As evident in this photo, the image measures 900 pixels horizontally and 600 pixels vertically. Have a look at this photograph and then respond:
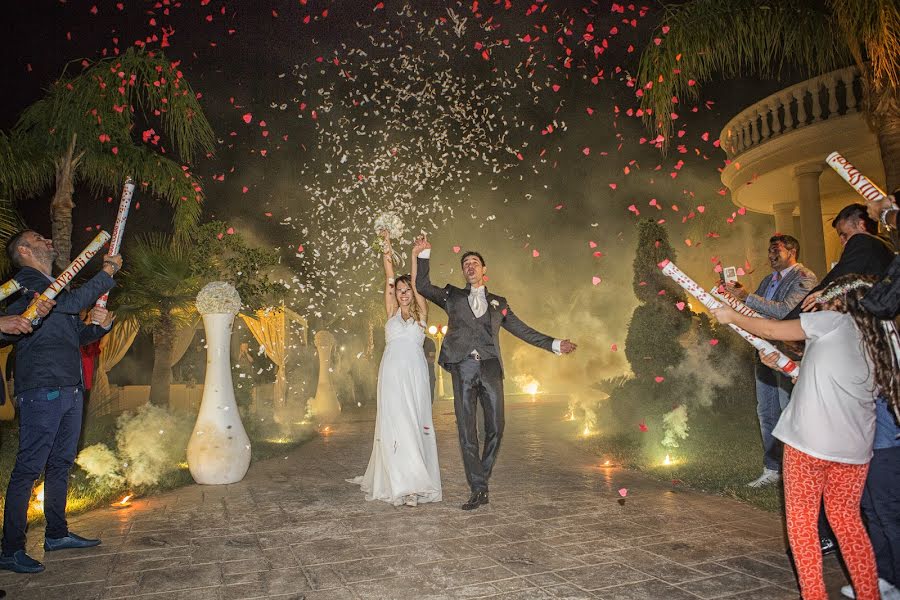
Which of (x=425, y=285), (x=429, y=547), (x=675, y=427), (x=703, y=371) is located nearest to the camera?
(x=429, y=547)

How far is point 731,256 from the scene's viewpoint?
21922mm

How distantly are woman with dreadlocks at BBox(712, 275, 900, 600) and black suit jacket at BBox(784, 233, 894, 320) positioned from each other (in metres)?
0.43

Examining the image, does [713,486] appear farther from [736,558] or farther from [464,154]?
[464,154]

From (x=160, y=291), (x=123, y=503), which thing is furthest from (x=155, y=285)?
(x=123, y=503)

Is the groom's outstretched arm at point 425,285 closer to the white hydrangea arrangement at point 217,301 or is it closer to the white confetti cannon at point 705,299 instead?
the white hydrangea arrangement at point 217,301

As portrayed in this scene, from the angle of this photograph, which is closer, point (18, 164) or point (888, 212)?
point (888, 212)

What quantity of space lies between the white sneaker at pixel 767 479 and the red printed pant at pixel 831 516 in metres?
3.57

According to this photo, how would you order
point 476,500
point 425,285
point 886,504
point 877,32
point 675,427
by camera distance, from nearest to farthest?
point 886,504 → point 476,500 → point 425,285 → point 877,32 → point 675,427

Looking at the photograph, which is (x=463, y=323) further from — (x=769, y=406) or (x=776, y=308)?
(x=769, y=406)

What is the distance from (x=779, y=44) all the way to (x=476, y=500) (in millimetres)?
7571

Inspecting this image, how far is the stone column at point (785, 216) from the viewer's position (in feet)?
49.1

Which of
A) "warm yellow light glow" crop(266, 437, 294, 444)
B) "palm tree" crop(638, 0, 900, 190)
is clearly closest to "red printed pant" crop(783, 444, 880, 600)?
"palm tree" crop(638, 0, 900, 190)

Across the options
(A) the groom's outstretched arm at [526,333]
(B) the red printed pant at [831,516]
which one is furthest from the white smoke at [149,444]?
(B) the red printed pant at [831,516]

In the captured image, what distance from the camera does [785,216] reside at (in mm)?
15047
